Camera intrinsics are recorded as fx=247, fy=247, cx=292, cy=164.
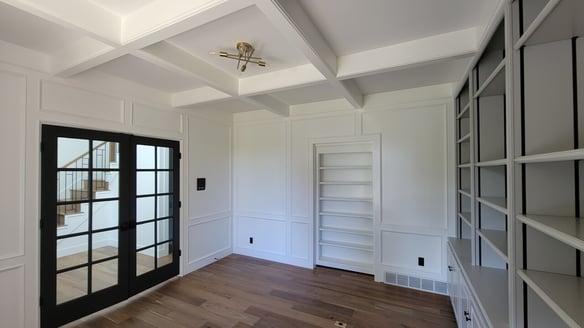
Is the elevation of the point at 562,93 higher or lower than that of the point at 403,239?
higher

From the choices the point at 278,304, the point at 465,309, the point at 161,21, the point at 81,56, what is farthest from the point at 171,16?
the point at 465,309

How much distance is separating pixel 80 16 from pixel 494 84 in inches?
121

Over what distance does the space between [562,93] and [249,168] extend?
417 centimetres

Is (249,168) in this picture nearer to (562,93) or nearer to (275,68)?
(275,68)

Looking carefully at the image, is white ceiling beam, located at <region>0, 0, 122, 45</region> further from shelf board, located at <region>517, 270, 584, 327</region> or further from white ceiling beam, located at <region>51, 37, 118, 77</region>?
shelf board, located at <region>517, 270, 584, 327</region>

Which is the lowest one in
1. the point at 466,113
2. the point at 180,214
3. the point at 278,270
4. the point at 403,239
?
the point at 278,270

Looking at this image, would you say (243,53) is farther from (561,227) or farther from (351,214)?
(351,214)

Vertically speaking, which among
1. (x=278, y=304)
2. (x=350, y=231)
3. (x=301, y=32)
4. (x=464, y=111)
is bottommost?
(x=278, y=304)

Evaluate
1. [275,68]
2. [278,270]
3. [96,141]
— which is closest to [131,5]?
[275,68]

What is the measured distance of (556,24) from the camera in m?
1.14

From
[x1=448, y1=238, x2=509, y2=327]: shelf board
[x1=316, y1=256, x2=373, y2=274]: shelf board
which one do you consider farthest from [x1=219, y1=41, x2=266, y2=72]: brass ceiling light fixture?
[x1=316, y1=256, x2=373, y2=274]: shelf board

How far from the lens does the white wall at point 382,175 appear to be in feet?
11.1

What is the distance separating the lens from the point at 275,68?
2.77 meters

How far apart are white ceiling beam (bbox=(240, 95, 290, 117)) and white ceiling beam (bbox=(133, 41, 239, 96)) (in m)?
0.42
